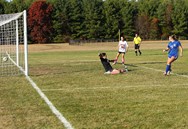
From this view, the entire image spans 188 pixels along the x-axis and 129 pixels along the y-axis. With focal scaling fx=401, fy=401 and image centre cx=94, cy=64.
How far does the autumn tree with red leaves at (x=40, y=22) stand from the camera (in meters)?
98.7

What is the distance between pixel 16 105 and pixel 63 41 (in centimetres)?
9555

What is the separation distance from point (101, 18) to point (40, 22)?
59.0 feet

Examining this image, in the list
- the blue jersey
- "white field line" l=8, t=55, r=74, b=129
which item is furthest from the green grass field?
the blue jersey

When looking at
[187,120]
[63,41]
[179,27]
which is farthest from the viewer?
[179,27]

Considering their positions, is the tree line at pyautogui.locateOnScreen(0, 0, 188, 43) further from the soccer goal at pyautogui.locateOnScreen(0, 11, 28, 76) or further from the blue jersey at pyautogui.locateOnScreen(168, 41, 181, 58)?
the blue jersey at pyautogui.locateOnScreen(168, 41, 181, 58)

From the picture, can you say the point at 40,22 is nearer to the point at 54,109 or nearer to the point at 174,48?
the point at 174,48

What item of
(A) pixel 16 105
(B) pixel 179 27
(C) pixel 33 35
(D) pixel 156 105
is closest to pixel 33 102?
(A) pixel 16 105

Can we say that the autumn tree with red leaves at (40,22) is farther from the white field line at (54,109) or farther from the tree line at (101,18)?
the white field line at (54,109)

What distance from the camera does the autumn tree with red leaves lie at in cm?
9869

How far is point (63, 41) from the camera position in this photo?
104812mm

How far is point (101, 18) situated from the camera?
362 feet

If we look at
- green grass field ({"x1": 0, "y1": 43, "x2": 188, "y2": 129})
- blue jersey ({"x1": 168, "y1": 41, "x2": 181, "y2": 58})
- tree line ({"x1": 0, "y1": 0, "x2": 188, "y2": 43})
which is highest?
tree line ({"x1": 0, "y1": 0, "x2": 188, "y2": 43})

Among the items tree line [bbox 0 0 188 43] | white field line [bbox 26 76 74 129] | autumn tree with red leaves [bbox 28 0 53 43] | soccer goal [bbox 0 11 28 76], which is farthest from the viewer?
tree line [bbox 0 0 188 43]

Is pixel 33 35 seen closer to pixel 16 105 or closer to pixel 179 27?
pixel 179 27
